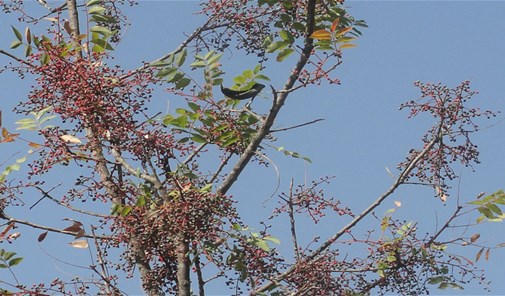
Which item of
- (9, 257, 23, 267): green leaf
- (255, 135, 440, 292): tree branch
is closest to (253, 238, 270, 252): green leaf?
(255, 135, 440, 292): tree branch

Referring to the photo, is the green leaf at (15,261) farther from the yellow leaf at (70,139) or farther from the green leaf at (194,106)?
the green leaf at (194,106)

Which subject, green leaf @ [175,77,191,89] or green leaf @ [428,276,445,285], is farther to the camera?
green leaf @ [428,276,445,285]

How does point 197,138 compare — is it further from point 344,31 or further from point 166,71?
point 344,31

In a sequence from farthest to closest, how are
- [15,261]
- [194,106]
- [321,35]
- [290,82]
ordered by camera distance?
[15,261] < [290,82] < [194,106] < [321,35]

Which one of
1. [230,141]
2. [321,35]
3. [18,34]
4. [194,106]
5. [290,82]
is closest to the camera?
[321,35]

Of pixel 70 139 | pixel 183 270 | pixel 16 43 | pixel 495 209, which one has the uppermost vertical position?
pixel 16 43

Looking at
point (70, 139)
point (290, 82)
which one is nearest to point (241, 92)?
point (290, 82)

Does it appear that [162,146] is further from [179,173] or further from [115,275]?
[115,275]

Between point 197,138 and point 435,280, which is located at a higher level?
point 197,138

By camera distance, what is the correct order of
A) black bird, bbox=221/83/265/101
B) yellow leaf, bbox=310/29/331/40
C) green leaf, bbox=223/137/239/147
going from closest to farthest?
yellow leaf, bbox=310/29/331/40
black bird, bbox=221/83/265/101
green leaf, bbox=223/137/239/147

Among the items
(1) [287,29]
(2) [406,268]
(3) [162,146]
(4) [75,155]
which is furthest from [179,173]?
(2) [406,268]

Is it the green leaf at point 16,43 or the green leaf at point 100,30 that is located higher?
the green leaf at point 100,30

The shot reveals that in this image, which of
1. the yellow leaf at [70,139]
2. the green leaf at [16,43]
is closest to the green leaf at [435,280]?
the yellow leaf at [70,139]

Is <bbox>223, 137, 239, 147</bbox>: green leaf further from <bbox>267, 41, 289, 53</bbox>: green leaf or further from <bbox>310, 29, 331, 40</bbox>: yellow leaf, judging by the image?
<bbox>310, 29, 331, 40</bbox>: yellow leaf
